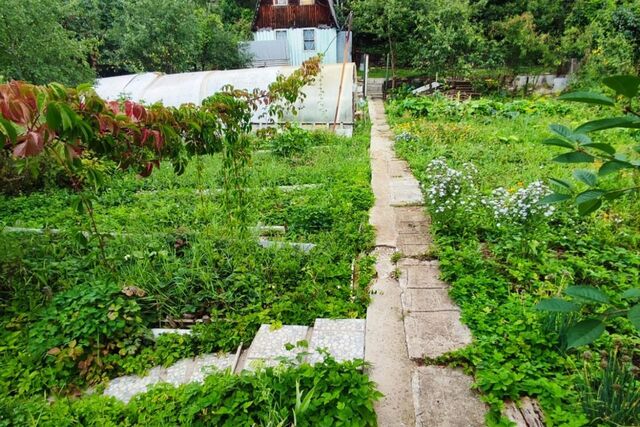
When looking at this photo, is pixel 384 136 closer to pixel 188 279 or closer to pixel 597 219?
pixel 597 219

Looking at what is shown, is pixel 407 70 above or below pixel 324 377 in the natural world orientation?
above

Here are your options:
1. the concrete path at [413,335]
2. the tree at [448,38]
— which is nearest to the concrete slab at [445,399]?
the concrete path at [413,335]

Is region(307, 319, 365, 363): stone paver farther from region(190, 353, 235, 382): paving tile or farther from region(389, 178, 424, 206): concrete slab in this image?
region(389, 178, 424, 206): concrete slab

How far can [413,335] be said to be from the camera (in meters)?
2.70

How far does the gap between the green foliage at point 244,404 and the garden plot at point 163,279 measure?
16.4 inches

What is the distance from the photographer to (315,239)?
4133mm

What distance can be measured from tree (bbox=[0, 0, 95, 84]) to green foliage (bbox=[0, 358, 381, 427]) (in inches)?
339

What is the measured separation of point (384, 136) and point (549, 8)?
14.3 metres

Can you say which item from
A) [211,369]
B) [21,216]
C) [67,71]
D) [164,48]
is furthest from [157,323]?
[164,48]

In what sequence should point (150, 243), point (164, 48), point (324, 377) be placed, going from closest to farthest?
point (324, 377) < point (150, 243) < point (164, 48)

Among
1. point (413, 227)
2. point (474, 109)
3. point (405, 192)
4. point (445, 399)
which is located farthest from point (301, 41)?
point (445, 399)

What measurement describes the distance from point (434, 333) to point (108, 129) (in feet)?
8.10

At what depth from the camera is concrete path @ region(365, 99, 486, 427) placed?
212 centimetres

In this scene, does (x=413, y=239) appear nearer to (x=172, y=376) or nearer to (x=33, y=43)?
(x=172, y=376)
